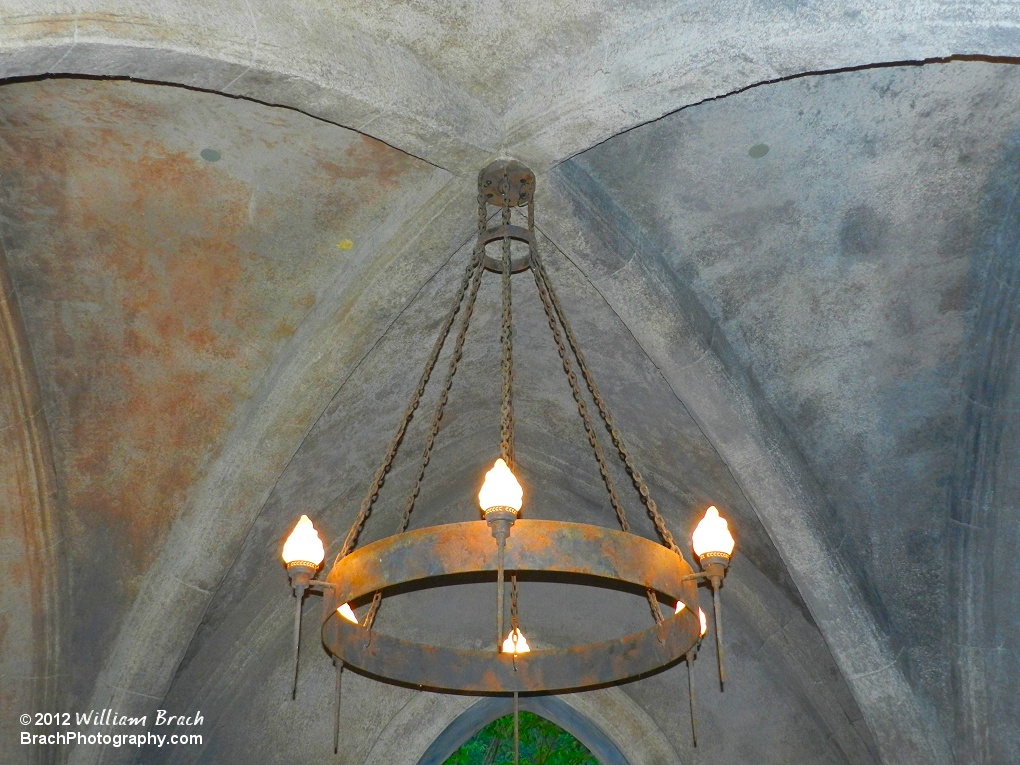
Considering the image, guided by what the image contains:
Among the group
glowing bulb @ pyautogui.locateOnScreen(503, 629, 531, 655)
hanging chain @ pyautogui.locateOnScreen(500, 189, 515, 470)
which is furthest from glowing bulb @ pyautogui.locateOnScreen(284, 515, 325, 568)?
glowing bulb @ pyautogui.locateOnScreen(503, 629, 531, 655)

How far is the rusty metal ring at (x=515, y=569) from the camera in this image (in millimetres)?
3727

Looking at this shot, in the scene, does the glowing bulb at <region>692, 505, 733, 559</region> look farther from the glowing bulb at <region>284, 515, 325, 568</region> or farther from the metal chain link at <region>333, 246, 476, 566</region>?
the glowing bulb at <region>284, 515, 325, 568</region>

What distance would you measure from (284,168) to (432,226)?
0.69m

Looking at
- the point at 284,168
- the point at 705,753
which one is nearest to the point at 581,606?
the point at 705,753

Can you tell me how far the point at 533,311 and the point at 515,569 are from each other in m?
2.63

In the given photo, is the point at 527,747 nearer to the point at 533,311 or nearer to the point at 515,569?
the point at 533,311

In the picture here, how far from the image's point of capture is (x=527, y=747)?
32.2ft

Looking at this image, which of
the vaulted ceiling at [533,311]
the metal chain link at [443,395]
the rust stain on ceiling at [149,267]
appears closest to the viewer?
the metal chain link at [443,395]

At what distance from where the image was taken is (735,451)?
563 centimetres

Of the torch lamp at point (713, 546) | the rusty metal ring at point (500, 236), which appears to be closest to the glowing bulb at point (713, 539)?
the torch lamp at point (713, 546)

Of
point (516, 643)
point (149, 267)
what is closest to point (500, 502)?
point (516, 643)

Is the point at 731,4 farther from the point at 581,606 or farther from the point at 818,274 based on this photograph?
the point at 581,606

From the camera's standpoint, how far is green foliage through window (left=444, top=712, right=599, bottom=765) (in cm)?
959

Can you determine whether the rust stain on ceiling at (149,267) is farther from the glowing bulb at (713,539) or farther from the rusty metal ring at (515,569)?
the glowing bulb at (713,539)
